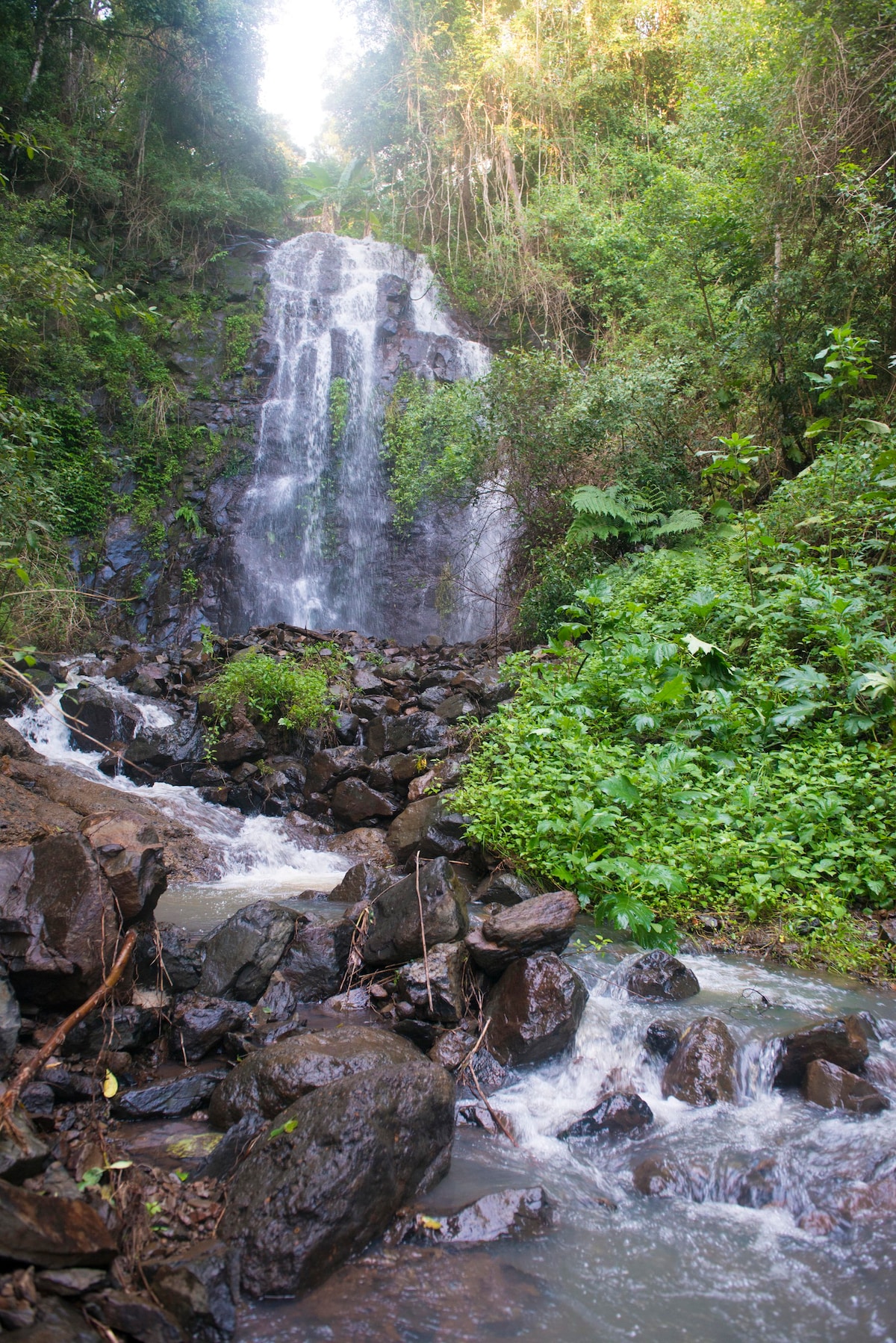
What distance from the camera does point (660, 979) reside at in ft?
12.9

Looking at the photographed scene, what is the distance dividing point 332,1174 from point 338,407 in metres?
15.0

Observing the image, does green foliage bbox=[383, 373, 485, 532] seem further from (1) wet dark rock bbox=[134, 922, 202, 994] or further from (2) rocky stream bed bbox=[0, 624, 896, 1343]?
(1) wet dark rock bbox=[134, 922, 202, 994]

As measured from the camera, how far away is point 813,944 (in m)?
4.33

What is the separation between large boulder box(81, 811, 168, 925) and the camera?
3701 millimetres

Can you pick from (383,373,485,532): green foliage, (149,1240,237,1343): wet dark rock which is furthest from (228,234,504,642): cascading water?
(149,1240,237,1343): wet dark rock

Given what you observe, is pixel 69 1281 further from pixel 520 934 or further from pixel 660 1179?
pixel 520 934

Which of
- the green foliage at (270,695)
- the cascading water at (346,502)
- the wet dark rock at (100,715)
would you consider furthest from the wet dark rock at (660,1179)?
the cascading water at (346,502)

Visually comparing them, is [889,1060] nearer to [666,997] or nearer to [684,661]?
[666,997]

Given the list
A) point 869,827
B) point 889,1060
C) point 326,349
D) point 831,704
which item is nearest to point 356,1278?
point 889,1060

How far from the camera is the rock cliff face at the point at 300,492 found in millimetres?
14039

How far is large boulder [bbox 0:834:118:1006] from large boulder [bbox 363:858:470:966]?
4.81 ft

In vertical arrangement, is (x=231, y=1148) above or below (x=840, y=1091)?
below

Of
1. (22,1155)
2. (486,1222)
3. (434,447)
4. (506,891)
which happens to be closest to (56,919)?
(22,1155)

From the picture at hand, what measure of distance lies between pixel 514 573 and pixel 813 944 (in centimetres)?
782
